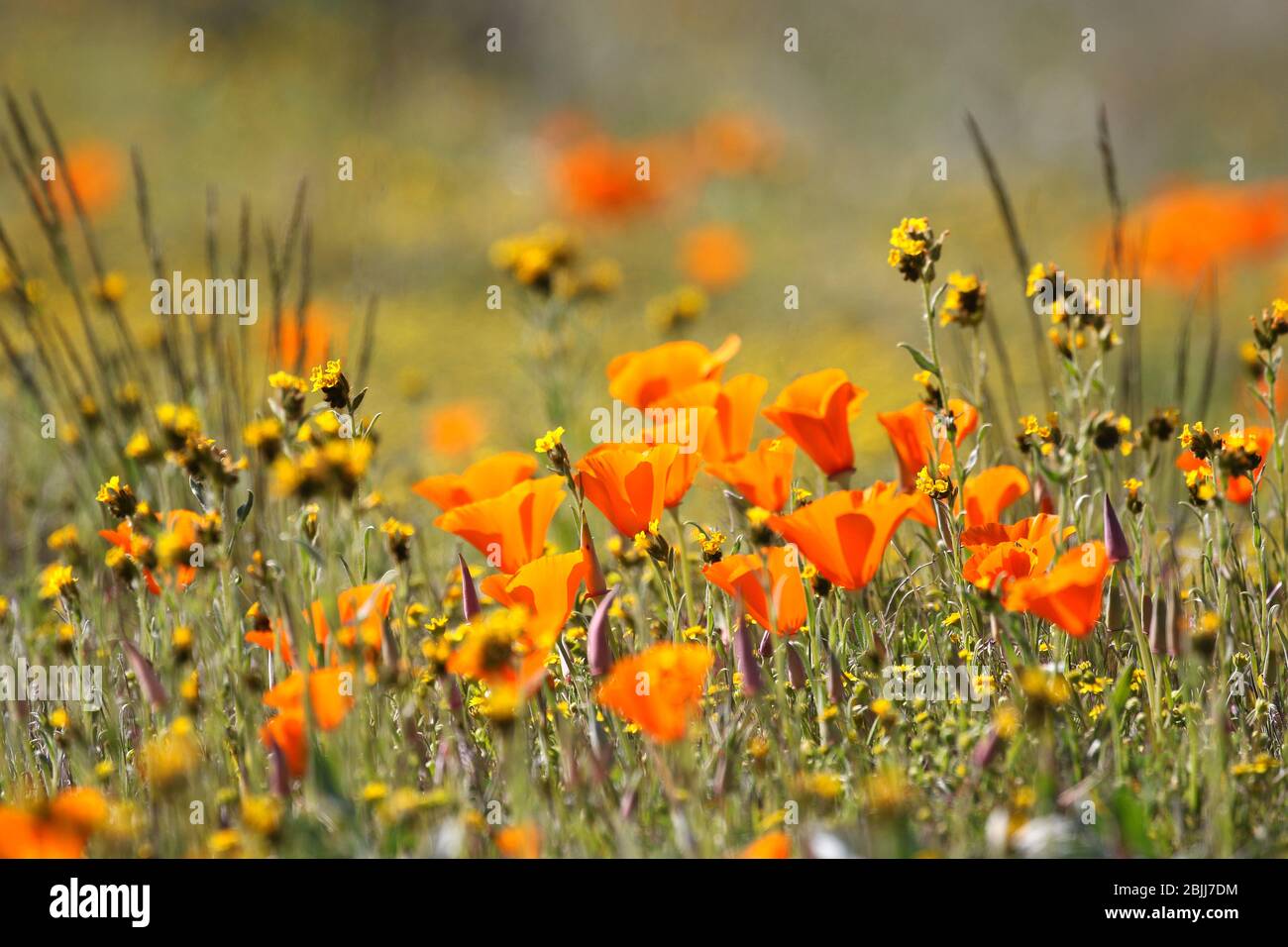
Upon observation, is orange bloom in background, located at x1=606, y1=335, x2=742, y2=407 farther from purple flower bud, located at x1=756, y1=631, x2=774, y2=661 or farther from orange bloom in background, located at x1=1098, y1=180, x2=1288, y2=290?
orange bloom in background, located at x1=1098, y1=180, x2=1288, y2=290

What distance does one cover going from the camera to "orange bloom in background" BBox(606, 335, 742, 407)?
7.13 ft

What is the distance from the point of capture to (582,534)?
1.85 meters

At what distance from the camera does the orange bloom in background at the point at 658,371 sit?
2174 mm

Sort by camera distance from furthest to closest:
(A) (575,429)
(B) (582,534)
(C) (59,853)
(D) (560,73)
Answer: (D) (560,73) → (A) (575,429) → (B) (582,534) → (C) (59,853)

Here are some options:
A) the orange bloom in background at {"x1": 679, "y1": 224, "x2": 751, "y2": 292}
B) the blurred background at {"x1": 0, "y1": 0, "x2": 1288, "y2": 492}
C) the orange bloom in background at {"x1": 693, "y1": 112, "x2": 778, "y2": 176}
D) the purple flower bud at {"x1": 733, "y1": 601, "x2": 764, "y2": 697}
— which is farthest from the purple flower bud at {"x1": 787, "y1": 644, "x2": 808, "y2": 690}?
the orange bloom in background at {"x1": 693, "y1": 112, "x2": 778, "y2": 176}

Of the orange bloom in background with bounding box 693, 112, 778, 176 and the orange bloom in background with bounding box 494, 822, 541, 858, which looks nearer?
the orange bloom in background with bounding box 494, 822, 541, 858

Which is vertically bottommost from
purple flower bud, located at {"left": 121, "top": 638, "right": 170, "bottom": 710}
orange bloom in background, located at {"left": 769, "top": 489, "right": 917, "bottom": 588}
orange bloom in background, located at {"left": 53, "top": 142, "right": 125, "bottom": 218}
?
purple flower bud, located at {"left": 121, "top": 638, "right": 170, "bottom": 710}

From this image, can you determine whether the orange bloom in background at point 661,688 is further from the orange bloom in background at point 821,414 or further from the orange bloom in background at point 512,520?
the orange bloom in background at point 821,414

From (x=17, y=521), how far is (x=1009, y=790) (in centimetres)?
298

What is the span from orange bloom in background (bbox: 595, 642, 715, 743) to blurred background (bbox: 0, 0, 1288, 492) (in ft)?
7.91

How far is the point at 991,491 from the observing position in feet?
6.41
